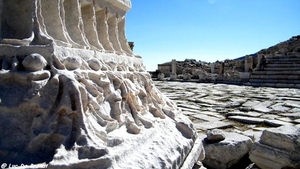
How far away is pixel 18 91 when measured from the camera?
4.91 feet

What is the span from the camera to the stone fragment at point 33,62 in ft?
4.97

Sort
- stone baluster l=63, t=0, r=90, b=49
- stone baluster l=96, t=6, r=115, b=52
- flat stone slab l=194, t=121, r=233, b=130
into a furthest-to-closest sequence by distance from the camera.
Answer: flat stone slab l=194, t=121, r=233, b=130 → stone baluster l=96, t=6, r=115, b=52 → stone baluster l=63, t=0, r=90, b=49

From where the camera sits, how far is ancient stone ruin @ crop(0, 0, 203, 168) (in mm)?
1360

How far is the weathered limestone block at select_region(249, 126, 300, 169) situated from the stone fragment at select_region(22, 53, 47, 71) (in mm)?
2512

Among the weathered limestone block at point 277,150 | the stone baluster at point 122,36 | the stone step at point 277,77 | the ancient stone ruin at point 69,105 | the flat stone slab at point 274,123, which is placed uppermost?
the stone baluster at point 122,36

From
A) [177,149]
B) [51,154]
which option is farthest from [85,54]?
[177,149]

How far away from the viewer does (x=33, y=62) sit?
1.52 meters

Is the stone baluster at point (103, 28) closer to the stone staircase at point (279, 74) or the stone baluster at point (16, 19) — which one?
the stone baluster at point (16, 19)

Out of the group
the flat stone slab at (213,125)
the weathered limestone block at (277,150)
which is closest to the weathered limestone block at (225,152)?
the weathered limestone block at (277,150)

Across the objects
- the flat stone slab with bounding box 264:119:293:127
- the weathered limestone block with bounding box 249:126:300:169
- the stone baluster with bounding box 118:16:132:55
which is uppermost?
the stone baluster with bounding box 118:16:132:55

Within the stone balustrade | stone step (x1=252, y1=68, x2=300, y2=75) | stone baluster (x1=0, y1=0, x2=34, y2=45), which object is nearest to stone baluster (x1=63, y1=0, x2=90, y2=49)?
the stone balustrade

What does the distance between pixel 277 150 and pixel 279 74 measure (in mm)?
14641

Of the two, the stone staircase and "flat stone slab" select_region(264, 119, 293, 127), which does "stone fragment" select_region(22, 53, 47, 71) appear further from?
Answer: the stone staircase

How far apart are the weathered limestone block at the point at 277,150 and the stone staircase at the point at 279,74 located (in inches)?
478
